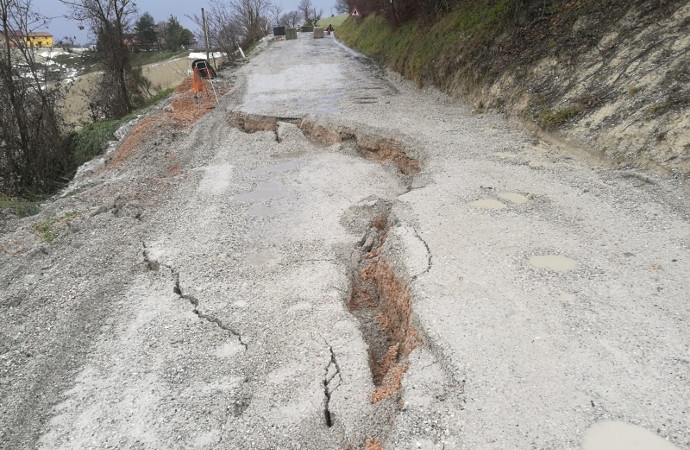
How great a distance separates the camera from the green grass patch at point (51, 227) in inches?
253

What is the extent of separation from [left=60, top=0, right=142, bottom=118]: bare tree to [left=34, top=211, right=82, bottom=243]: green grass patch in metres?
12.5

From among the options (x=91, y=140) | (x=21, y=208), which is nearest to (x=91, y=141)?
(x=91, y=140)

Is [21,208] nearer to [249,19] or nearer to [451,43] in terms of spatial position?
[451,43]

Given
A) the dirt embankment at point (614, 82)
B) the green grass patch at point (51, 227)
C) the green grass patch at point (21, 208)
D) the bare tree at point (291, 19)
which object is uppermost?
the bare tree at point (291, 19)

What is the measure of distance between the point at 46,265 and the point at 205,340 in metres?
2.85

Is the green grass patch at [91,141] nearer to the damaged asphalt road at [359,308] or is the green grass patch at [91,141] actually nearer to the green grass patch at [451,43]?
the damaged asphalt road at [359,308]

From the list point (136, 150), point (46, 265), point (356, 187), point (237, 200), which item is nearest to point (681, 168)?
point (356, 187)

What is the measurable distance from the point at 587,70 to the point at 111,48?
1690cm

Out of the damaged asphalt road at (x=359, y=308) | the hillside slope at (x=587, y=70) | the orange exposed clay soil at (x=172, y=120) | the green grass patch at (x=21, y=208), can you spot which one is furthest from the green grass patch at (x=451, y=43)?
the green grass patch at (x=21, y=208)

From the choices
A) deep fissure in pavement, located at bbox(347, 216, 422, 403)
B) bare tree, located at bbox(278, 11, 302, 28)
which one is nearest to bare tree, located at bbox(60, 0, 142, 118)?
deep fissure in pavement, located at bbox(347, 216, 422, 403)

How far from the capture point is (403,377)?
3613 mm

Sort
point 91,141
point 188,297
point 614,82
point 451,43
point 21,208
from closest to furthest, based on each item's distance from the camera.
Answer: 1. point 188,297
2. point 614,82
3. point 21,208
4. point 451,43
5. point 91,141

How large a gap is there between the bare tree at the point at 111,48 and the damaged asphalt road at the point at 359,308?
39.7 feet

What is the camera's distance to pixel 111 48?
17.8 m
